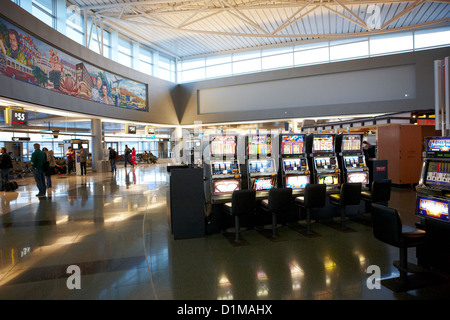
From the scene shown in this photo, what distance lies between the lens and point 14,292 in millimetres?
2734

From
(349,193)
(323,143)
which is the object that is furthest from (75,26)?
(349,193)

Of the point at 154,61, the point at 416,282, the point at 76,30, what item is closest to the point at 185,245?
the point at 416,282

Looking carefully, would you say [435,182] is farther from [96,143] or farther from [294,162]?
[96,143]

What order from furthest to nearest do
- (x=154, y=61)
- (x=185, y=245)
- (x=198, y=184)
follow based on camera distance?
(x=154, y=61)
(x=198, y=184)
(x=185, y=245)

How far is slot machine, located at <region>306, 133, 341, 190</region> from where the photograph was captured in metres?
5.51

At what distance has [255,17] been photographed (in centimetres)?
1383

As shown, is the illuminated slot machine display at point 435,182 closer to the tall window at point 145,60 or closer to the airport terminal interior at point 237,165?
the airport terminal interior at point 237,165

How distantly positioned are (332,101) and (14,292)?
16.2 metres

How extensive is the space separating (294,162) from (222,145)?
150 cm

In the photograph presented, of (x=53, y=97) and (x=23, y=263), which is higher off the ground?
(x=53, y=97)

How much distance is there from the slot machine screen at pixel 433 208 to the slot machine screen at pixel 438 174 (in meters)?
0.21

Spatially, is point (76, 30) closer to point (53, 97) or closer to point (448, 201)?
point (53, 97)

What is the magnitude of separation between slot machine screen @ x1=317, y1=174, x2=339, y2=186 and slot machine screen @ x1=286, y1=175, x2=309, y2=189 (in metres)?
0.34

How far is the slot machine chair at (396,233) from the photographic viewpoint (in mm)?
2680
